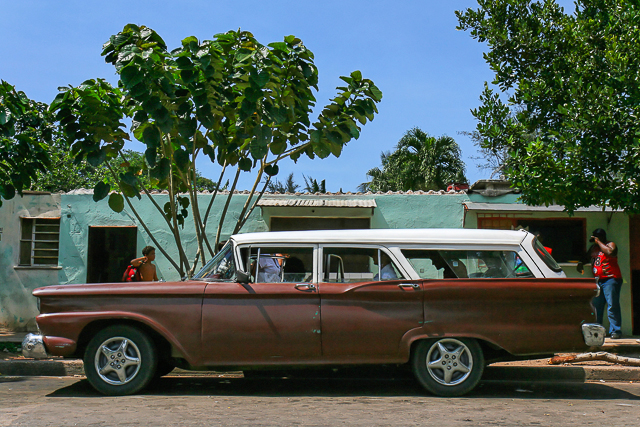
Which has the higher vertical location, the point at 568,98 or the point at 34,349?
the point at 568,98

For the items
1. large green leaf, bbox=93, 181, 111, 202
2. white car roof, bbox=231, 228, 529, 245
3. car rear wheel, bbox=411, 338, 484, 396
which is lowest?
car rear wheel, bbox=411, 338, 484, 396

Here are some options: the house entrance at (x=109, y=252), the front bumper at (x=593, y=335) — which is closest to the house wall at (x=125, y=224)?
the house entrance at (x=109, y=252)

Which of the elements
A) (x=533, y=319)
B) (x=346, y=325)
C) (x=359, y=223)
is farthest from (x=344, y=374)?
(x=359, y=223)

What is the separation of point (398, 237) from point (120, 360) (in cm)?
294

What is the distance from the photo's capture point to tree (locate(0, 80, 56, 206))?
830 cm

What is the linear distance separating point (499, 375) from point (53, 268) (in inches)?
345

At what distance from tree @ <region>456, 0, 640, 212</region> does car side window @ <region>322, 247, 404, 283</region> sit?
3.59m

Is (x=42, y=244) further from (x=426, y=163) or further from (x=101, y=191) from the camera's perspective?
(x=426, y=163)

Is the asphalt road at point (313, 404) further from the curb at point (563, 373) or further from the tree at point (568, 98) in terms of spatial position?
the tree at point (568, 98)

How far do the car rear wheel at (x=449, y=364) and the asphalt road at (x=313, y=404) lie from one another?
0.42 feet

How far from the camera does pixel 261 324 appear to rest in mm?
5547

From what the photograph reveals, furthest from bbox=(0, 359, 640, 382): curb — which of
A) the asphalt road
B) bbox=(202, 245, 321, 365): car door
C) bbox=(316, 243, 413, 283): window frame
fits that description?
bbox=(202, 245, 321, 365): car door

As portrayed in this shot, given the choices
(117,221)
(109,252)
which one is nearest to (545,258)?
(117,221)

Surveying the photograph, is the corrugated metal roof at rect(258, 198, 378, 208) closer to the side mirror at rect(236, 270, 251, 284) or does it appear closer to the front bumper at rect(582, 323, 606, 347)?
the side mirror at rect(236, 270, 251, 284)
